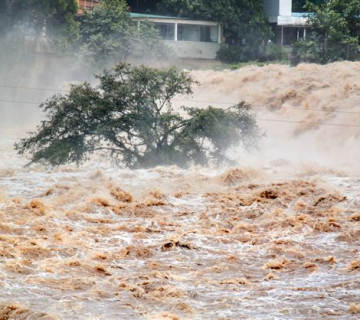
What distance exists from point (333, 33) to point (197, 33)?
33.2 feet

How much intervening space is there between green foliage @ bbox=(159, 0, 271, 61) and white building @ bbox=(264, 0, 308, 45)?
1338 millimetres

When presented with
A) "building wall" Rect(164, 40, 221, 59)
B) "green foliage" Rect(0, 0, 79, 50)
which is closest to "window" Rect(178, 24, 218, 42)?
"building wall" Rect(164, 40, 221, 59)

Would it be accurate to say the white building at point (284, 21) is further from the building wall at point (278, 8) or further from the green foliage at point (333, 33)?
the green foliage at point (333, 33)

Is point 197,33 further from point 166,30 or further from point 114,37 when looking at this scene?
point 114,37

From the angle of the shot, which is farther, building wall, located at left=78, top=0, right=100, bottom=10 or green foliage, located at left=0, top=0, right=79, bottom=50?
building wall, located at left=78, top=0, right=100, bottom=10

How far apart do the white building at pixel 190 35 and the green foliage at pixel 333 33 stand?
21.8ft

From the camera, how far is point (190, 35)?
209 feet

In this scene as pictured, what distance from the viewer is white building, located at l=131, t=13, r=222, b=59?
6262cm

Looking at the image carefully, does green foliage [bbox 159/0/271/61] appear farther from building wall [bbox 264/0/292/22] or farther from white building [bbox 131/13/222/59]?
building wall [bbox 264/0/292/22]

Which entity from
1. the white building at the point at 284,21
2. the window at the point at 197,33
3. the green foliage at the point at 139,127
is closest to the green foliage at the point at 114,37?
the window at the point at 197,33

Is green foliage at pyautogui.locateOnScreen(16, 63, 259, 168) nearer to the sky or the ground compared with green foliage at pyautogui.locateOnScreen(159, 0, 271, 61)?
nearer to the ground

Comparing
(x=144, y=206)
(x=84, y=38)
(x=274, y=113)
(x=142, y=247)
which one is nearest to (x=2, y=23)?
(x=84, y=38)

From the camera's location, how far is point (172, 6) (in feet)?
209

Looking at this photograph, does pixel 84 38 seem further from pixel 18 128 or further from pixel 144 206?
pixel 144 206
